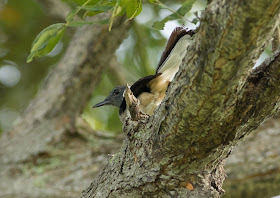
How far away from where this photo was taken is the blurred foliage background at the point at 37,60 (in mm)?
6008

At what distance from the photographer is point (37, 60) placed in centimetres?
637

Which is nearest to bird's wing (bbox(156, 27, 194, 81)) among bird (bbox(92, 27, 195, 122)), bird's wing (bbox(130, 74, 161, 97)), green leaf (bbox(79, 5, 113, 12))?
bird (bbox(92, 27, 195, 122))

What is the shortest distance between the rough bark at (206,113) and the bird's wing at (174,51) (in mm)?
935

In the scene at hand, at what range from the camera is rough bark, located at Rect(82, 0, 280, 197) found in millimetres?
1534

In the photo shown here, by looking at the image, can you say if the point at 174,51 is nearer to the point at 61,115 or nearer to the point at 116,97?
the point at 116,97

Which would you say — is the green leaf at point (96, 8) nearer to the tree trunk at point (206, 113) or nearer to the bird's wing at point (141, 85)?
the tree trunk at point (206, 113)

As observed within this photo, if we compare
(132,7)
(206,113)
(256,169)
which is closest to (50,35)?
(132,7)

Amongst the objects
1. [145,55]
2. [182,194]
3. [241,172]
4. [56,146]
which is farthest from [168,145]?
[145,55]

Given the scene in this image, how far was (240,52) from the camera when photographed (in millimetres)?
1576

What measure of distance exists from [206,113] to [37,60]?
16.2 ft

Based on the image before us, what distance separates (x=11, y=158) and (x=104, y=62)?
1511 millimetres

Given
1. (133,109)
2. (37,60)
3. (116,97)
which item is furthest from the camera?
(37,60)

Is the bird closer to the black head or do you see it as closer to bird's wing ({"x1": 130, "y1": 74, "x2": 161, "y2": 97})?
bird's wing ({"x1": 130, "y1": 74, "x2": 161, "y2": 97})

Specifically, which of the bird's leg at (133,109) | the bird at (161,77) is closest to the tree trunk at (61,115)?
the bird at (161,77)
